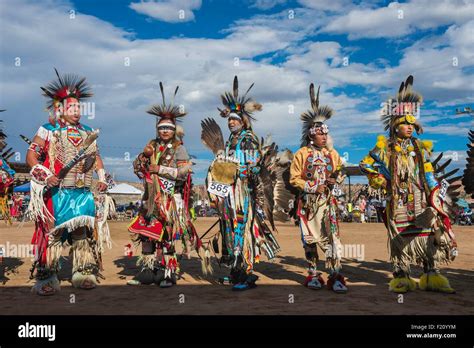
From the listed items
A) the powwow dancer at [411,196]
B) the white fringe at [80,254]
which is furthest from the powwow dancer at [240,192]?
the white fringe at [80,254]

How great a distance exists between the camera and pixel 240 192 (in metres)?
5.25

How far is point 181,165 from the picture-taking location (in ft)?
18.2

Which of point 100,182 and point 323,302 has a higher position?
point 100,182

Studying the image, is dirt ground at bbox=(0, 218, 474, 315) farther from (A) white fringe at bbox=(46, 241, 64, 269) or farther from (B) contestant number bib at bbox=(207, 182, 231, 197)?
(B) contestant number bib at bbox=(207, 182, 231, 197)

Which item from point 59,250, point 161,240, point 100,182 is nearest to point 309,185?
point 161,240

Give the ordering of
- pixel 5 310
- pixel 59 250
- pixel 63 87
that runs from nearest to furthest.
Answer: pixel 5 310, pixel 59 250, pixel 63 87

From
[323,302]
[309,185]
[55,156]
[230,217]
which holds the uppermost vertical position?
[55,156]

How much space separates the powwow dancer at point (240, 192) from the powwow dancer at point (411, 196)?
1.36 meters

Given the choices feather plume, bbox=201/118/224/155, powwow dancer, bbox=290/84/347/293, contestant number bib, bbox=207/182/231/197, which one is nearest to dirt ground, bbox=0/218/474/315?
powwow dancer, bbox=290/84/347/293

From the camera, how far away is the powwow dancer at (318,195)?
4.94m

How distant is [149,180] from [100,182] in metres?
0.62

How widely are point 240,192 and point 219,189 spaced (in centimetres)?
27

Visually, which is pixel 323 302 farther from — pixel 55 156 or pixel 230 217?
pixel 55 156
